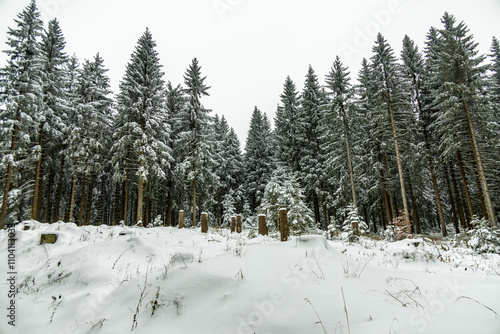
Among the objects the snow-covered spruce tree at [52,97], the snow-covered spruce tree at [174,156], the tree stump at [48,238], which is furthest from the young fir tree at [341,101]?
the snow-covered spruce tree at [52,97]

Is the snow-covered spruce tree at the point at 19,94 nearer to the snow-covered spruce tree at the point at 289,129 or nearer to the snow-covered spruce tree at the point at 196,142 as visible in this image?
the snow-covered spruce tree at the point at 196,142

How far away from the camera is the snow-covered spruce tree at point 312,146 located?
79.6 feet

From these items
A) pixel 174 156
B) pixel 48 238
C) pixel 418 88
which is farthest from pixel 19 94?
pixel 418 88

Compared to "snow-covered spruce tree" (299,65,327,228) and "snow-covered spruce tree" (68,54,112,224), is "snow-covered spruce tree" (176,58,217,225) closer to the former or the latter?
"snow-covered spruce tree" (68,54,112,224)

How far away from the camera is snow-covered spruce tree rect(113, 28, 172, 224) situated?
18.0 m

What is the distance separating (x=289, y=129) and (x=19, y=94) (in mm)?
23470

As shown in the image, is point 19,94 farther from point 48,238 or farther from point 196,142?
point 48,238

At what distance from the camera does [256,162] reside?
3216cm

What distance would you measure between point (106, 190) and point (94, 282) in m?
26.5

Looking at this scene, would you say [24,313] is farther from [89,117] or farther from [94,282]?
[89,117]

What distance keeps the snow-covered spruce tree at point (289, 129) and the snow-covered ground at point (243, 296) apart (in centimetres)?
2162

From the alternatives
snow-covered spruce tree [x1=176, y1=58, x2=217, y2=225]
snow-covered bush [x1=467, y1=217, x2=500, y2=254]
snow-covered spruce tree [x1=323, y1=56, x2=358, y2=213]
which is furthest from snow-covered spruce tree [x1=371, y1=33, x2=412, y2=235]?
snow-covered spruce tree [x1=176, y1=58, x2=217, y2=225]

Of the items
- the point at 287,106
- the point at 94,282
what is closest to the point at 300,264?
the point at 94,282

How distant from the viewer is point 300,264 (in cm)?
419
